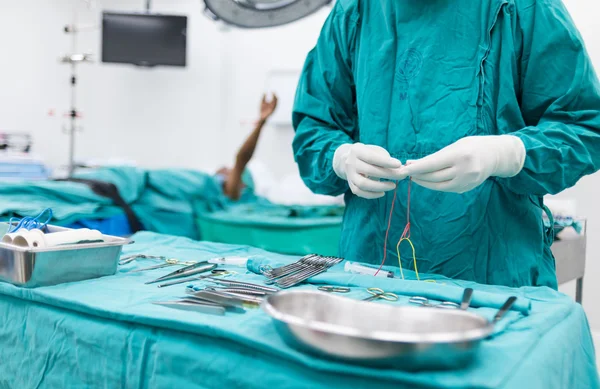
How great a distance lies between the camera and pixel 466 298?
34.1 inches

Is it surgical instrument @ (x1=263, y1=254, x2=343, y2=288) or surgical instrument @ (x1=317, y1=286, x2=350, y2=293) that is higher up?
surgical instrument @ (x1=317, y1=286, x2=350, y2=293)

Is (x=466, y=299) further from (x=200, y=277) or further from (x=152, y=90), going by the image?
(x=152, y=90)

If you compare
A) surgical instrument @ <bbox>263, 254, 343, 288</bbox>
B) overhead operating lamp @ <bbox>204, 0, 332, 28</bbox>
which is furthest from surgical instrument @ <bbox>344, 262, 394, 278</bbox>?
overhead operating lamp @ <bbox>204, 0, 332, 28</bbox>

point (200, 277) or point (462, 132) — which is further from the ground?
point (462, 132)

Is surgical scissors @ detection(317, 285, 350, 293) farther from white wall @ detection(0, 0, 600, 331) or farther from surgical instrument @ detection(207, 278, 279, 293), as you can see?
white wall @ detection(0, 0, 600, 331)

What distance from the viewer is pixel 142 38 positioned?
4.64 metres

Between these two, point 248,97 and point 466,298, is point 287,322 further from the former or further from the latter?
point 248,97

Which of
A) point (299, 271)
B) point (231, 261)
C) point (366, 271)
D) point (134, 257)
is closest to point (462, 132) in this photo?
point (366, 271)

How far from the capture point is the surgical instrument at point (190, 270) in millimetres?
1077

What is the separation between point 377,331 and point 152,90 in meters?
4.86

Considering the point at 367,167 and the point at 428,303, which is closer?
the point at 428,303

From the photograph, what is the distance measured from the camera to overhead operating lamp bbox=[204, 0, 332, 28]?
1.75m

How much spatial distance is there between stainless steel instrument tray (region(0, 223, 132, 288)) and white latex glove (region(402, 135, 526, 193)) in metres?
0.65

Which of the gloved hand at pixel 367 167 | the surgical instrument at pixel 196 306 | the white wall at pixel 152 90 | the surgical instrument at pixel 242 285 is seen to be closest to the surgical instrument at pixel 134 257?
the surgical instrument at pixel 242 285
